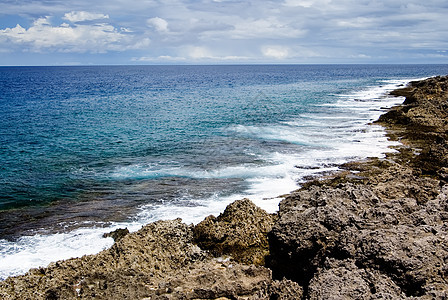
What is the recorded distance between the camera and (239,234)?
10617 millimetres

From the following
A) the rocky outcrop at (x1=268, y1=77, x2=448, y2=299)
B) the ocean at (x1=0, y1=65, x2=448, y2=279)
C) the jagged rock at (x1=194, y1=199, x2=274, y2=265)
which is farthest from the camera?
the ocean at (x1=0, y1=65, x2=448, y2=279)

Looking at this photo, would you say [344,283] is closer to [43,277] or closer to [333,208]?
[333,208]

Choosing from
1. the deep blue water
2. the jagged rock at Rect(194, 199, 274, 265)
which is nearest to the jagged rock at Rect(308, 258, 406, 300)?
the jagged rock at Rect(194, 199, 274, 265)

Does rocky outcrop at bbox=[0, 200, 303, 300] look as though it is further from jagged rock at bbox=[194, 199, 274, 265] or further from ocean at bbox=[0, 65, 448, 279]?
ocean at bbox=[0, 65, 448, 279]

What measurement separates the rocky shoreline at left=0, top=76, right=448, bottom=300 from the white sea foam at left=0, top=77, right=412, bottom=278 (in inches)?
135

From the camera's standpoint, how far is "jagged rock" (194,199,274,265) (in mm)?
10219

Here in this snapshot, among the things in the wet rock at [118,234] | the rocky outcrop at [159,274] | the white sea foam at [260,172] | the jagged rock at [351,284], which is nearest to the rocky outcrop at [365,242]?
the jagged rock at [351,284]

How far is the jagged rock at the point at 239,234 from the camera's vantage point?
1022 centimetres

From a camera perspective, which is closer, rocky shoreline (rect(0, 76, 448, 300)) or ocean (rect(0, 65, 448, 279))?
rocky shoreline (rect(0, 76, 448, 300))

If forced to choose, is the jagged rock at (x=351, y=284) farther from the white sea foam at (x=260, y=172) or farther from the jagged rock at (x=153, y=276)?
the white sea foam at (x=260, y=172)

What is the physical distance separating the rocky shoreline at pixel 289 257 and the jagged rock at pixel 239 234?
1.1 inches

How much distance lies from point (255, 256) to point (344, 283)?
3829 mm

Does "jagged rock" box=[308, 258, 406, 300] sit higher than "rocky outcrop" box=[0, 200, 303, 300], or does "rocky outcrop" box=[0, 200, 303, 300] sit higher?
"jagged rock" box=[308, 258, 406, 300]

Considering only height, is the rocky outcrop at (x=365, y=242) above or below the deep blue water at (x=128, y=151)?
above
